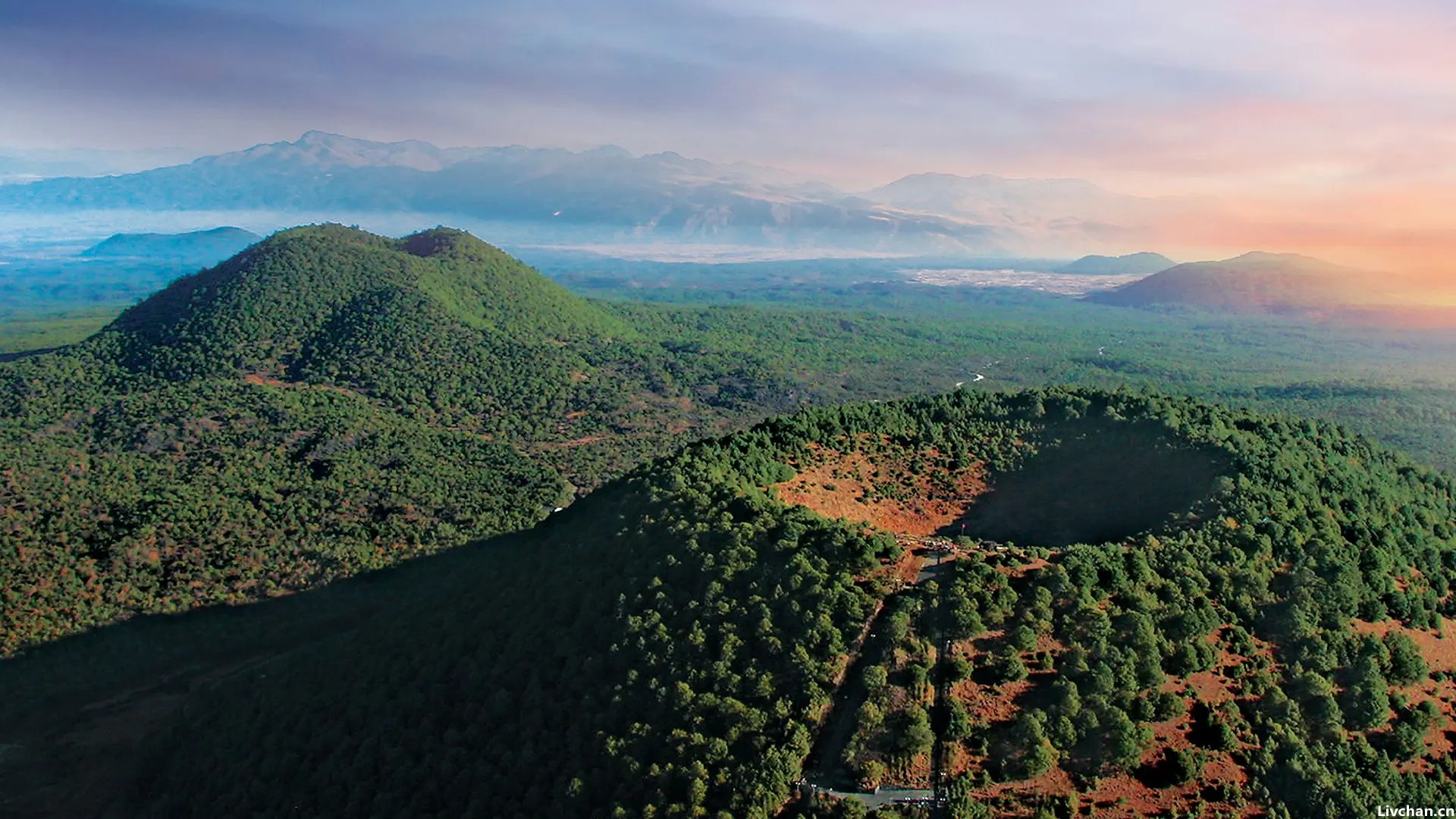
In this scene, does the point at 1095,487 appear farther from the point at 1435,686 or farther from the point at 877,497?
the point at 1435,686

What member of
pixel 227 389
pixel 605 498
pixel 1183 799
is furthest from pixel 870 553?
pixel 227 389

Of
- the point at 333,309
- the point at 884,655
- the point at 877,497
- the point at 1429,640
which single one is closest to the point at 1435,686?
the point at 1429,640

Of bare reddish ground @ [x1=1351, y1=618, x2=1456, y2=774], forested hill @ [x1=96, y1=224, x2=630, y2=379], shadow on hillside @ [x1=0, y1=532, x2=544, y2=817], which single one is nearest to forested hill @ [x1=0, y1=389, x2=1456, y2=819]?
bare reddish ground @ [x1=1351, y1=618, x2=1456, y2=774]

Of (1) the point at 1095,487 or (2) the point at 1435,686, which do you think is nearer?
(2) the point at 1435,686

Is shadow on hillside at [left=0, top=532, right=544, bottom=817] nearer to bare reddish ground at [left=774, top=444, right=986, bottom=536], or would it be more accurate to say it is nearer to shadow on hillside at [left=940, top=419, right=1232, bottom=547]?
bare reddish ground at [left=774, top=444, right=986, bottom=536]

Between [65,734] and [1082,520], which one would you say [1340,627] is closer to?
[1082,520]
